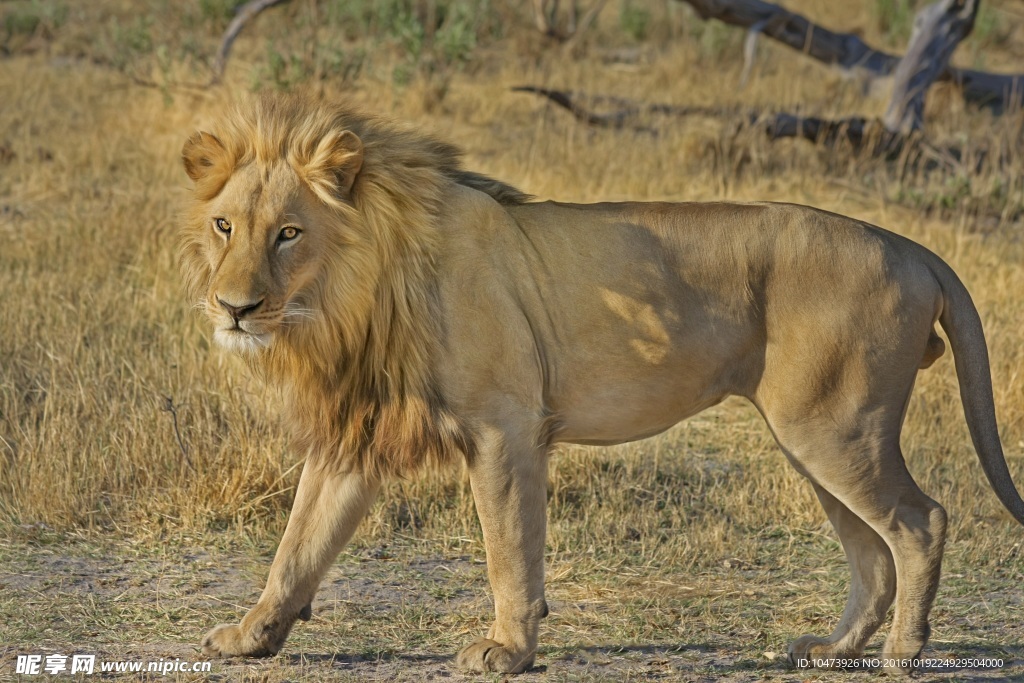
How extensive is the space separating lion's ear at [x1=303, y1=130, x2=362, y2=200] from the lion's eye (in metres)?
0.22

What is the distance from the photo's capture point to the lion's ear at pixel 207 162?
10.5 feet

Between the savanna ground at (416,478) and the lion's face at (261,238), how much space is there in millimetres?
984

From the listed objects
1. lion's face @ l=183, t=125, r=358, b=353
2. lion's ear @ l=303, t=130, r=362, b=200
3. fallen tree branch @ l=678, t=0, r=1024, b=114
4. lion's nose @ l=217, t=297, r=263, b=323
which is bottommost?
lion's nose @ l=217, t=297, r=263, b=323

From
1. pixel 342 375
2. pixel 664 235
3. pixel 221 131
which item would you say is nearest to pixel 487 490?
pixel 342 375

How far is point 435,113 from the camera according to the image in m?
9.74

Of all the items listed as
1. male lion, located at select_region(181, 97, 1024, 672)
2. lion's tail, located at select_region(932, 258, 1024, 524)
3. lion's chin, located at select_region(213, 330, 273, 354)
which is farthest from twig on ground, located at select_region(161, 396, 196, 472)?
lion's tail, located at select_region(932, 258, 1024, 524)

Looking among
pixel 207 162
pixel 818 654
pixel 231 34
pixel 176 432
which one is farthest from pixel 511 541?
pixel 231 34

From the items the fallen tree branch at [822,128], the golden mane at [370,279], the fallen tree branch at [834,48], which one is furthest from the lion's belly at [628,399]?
the fallen tree branch at [834,48]

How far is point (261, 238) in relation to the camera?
307cm

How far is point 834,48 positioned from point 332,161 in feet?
26.6

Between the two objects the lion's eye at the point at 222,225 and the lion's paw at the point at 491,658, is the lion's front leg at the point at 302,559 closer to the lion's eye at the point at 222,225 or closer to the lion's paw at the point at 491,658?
the lion's paw at the point at 491,658

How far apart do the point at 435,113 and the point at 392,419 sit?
6739 millimetres

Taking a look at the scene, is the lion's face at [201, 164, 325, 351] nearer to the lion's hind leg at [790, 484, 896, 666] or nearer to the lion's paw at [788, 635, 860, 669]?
the lion's hind leg at [790, 484, 896, 666]

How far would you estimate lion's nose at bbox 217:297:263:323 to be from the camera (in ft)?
9.64
